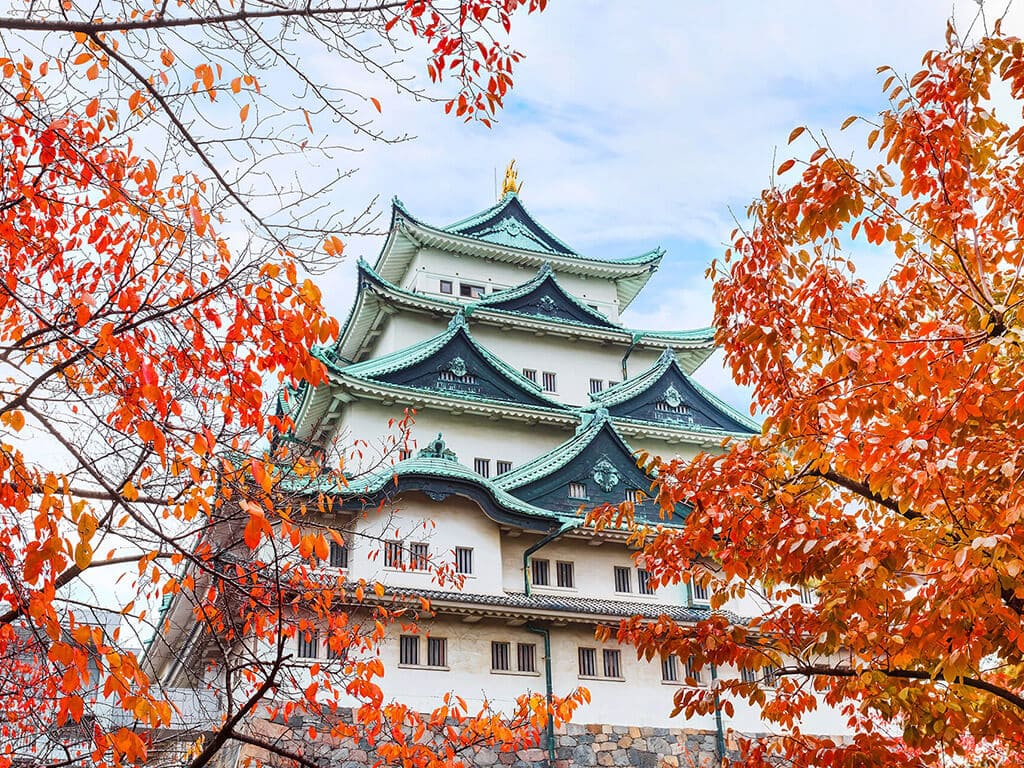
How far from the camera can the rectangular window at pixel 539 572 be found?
82.5 feet

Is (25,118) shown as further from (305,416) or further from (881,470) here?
(305,416)

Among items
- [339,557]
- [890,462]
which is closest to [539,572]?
[339,557]

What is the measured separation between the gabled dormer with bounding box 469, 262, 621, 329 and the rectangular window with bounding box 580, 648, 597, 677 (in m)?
13.7

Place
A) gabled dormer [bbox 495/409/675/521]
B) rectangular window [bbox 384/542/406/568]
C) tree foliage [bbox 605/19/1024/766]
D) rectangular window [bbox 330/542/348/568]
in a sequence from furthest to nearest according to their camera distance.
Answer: gabled dormer [bbox 495/409/675/521] < rectangular window [bbox 330/542/348/568] < rectangular window [bbox 384/542/406/568] < tree foliage [bbox 605/19/1024/766]

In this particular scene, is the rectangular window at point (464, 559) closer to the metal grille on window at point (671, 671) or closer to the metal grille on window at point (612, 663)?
the metal grille on window at point (612, 663)

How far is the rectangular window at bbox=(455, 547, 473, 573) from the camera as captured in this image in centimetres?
2353

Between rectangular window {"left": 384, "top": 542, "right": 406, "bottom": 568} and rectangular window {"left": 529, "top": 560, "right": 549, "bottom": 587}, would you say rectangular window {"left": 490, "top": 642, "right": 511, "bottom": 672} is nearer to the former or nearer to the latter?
rectangular window {"left": 529, "top": 560, "right": 549, "bottom": 587}

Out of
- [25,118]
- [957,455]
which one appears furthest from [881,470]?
[25,118]

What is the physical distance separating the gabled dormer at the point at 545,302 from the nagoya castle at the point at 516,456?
0.08 m

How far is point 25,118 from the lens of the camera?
22.1 ft

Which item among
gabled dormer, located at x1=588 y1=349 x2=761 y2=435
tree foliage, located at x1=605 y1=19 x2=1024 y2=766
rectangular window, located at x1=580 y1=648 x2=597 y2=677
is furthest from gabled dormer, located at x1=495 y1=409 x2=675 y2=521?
tree foliage, located at x1=605 y1=19 x2=1024 y2=766

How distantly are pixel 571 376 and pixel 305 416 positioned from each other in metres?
10.1

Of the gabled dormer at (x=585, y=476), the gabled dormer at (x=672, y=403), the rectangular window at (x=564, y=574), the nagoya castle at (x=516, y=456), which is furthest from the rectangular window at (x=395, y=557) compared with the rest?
the gabled dormer at (x=672, y=403)

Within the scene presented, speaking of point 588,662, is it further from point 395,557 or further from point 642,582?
point 395,557
